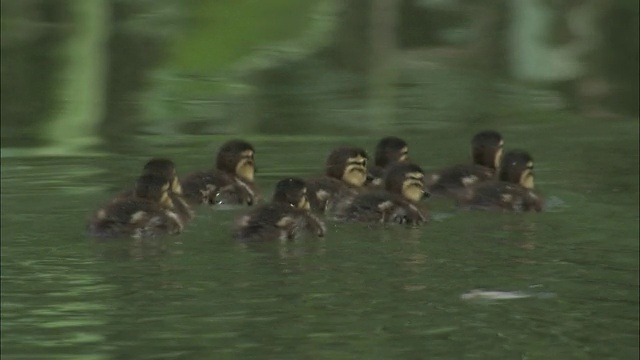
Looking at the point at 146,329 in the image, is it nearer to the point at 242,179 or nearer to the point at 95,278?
the point at 95,278

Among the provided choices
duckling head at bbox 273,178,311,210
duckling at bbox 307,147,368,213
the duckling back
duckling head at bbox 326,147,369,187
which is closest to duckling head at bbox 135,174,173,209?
the duckling back

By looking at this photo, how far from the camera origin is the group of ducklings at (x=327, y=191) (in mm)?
7852

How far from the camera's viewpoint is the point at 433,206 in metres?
8.63

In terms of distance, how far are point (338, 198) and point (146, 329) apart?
84.9 inches

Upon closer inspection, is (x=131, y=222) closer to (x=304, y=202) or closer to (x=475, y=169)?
(x=304, y=202)

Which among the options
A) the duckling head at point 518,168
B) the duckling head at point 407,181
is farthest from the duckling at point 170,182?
the duckling head at point 518,168

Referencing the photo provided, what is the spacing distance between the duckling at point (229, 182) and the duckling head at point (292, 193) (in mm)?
544

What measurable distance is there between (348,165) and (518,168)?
64 centimetres

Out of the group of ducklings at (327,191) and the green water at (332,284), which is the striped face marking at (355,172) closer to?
the group of ducklings at (327,191)

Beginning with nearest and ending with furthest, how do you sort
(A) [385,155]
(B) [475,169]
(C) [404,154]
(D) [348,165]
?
(D) [348,165] → (B) [475,169] → (C) [404,154] → (A) [385,155]

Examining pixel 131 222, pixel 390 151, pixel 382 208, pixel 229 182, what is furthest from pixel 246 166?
pixel 131 222

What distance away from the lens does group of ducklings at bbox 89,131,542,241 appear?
7852 millimetres

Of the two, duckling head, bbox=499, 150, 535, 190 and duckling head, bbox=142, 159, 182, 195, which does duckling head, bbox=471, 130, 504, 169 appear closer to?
duckling head, bbox=499, 150, 535, 190

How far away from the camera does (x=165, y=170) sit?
857 centimetres
